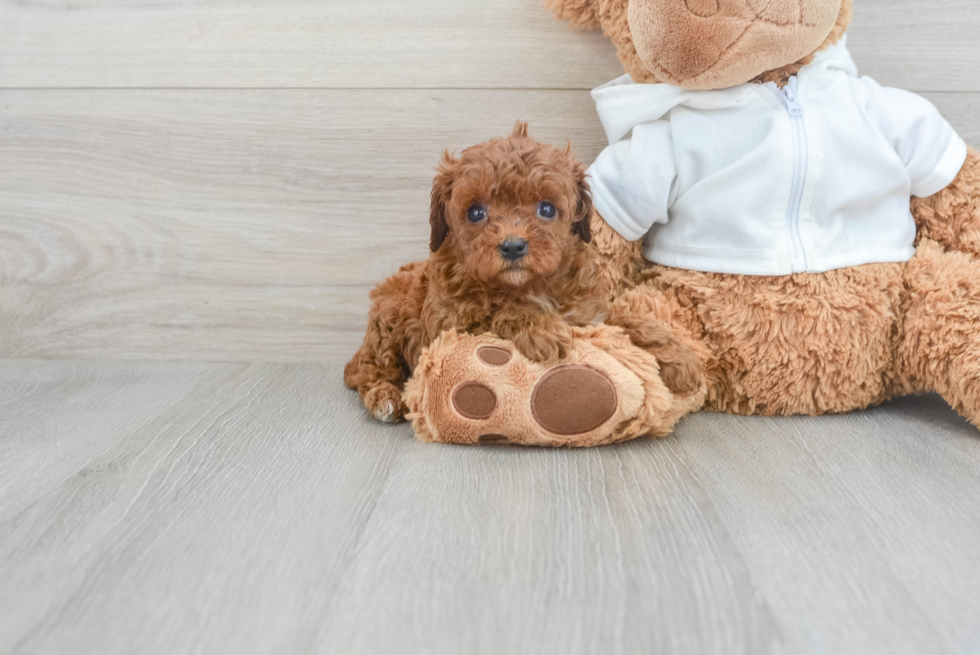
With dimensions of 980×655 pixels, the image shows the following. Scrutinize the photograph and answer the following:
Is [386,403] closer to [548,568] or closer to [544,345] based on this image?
[544,345]

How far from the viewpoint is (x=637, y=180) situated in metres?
0.95

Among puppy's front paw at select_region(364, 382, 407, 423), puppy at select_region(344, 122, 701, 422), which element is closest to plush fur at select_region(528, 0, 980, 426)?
puppy at select_region(344, 122, 701, 422)

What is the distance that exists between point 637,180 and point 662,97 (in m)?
0.12

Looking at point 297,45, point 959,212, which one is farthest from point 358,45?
point 959,212

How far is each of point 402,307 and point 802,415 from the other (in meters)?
0.56

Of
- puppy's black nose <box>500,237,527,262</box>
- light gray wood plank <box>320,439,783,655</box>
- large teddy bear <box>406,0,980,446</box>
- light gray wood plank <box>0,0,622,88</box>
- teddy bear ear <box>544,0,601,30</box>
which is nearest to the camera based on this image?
light gray wood plank <box>320,439,783,655</box>

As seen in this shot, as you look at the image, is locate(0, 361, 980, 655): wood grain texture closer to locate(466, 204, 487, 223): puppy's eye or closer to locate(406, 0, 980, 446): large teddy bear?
locate(406, 0, 980, 446): large teddy bear

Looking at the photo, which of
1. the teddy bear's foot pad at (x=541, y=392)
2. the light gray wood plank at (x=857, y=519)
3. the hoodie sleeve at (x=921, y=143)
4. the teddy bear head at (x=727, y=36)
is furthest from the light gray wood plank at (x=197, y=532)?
the hoodie sleeve at (x=921, y=143)

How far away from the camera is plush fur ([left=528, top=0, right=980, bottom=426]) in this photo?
2.98 feet

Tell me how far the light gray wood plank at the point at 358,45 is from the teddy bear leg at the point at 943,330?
13.9 inches

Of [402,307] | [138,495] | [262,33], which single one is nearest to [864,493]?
[402,307]

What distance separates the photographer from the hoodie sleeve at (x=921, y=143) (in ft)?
3.09

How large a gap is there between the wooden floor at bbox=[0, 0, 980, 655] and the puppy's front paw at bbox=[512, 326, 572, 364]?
0.12 m

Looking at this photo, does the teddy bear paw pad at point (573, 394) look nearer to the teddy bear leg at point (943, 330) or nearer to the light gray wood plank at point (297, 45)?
the teddy bear leg at point (943, 330)
